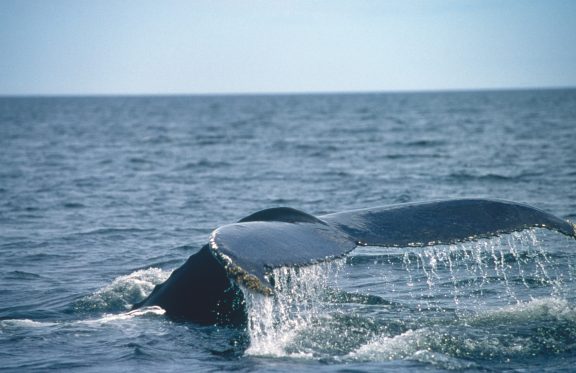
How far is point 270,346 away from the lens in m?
5.77

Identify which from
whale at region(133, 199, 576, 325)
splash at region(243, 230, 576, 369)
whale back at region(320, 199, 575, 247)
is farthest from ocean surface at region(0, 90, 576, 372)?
whale back at region(320, 199, 575, 247)

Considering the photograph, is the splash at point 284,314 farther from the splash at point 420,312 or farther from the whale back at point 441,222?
the whale back at point 441,222

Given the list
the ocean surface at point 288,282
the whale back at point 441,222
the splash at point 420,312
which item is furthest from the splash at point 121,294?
the whale back at point 441,222

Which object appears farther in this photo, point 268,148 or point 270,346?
point 268,148

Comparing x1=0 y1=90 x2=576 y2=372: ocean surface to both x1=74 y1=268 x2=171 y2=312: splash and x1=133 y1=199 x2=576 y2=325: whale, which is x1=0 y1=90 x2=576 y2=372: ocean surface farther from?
x1=133 y1=199 x2=576 y2=325: whale

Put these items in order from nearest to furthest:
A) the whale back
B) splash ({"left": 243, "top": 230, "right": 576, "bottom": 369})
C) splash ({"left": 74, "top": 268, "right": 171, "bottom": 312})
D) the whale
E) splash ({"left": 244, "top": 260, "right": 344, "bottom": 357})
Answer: the whale → the whale back → splash ({"left": 244, "top": 260, "right": 344, "bottom": 357}) → splash ({"left": 243, "top": 230, "right": 576, "bottom": 369}) → splash ({"left": 74, "top": 268, "right": 171, "bottom": 312})

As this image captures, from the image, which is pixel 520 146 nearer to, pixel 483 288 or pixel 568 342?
pixel 483 288

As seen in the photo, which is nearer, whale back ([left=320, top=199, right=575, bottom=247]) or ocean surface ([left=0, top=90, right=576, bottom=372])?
whale back ([left=320, top=199, right=575, bottom=247])

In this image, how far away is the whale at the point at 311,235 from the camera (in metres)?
4.05

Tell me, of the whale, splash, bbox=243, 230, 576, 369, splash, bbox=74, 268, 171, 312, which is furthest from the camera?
splash, bbox=74, 268, 171, 312

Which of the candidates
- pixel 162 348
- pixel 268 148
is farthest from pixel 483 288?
pixel 268 148

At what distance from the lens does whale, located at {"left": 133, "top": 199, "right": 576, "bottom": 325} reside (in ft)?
13.3

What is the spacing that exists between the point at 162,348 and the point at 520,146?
84.7 feet

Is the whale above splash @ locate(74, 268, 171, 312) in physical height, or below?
above
